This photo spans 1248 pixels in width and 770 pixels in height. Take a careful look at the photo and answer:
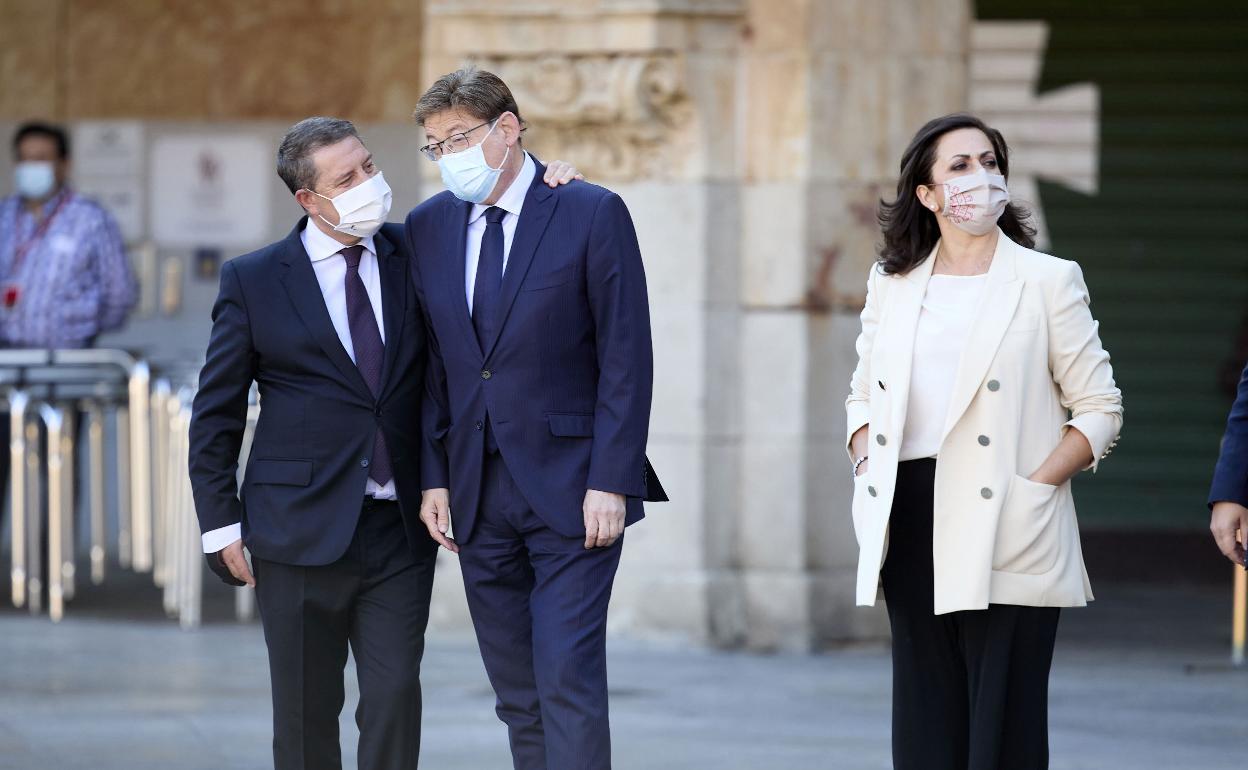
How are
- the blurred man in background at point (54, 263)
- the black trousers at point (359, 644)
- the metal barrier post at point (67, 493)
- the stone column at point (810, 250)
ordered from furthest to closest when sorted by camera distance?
1. the blurred man in background at point (54, 263)
2. the metal barrier post at point (67, 493)
3. the stone column at point (810, 250)
4. the black trousers at point (359, 644)

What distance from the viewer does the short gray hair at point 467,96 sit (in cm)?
527

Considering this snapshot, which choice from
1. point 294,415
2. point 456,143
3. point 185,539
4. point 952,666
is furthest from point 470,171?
point 185,539

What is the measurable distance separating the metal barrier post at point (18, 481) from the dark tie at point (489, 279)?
199 inches

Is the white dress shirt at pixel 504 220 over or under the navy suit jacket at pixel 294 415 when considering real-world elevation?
over

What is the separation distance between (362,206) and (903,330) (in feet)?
4.32

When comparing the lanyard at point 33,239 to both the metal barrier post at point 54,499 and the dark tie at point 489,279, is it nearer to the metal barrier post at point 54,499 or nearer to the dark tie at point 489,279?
the metal barrier post at point 54,499

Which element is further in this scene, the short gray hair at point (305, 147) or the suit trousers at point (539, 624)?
the short gray hair at point (305, 147)

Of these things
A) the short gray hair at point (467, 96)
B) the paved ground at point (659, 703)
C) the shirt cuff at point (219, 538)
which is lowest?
the paved ground at point (659, 703)

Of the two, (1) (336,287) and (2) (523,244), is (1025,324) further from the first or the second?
(1) (336,287)

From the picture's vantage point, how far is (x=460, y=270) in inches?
211

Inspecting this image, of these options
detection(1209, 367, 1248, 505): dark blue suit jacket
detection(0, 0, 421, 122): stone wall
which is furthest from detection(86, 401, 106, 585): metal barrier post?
detection(1209, 367, 1248, 505): dark blue suit jacket

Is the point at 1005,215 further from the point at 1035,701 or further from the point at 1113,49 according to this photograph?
the point at 1113,49

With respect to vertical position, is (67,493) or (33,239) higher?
(33,239)

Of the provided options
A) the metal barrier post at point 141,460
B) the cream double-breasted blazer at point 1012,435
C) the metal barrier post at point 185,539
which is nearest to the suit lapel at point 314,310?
the cream double-breasted blazer at point 1012,435
